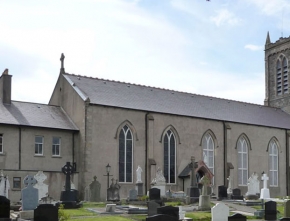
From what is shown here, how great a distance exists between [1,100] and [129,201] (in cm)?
1354

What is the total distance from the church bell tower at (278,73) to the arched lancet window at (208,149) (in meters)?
15.9

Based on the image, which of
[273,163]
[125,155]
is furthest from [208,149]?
[125,155]

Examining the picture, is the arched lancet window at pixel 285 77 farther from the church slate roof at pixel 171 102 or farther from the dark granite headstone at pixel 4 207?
the dark granite headstone at pixel 4 207

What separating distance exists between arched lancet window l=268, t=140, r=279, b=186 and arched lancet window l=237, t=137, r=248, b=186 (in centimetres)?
337

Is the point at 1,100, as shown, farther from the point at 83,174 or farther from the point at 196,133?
the point at 196,133

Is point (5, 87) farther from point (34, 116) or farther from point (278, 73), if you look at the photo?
point (278, 73)

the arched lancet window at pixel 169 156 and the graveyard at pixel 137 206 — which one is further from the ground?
the arched lancet window at pixel 169 156

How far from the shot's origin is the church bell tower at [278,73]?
59.9 metres

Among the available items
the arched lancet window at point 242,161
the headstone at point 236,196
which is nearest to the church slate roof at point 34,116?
the headstone at point 236,196

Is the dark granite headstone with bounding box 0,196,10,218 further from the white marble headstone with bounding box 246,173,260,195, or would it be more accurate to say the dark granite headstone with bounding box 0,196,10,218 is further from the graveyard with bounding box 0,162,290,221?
the white marble headstone with bounding box 246,173,260,195

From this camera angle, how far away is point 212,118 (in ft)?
154

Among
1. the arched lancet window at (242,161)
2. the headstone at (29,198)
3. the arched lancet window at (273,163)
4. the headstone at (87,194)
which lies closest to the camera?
the headstone at (29,198)

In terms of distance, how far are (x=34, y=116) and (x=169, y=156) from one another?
38.1ft

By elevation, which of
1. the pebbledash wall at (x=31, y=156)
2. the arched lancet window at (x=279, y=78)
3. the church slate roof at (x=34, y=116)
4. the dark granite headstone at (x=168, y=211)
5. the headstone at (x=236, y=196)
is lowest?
the headstone at (x=236, y=196)
